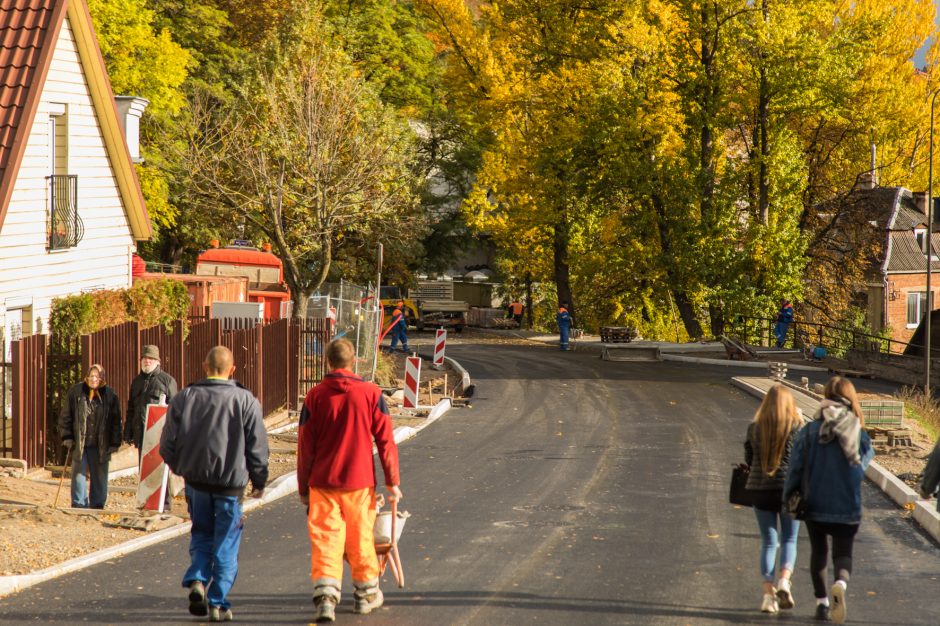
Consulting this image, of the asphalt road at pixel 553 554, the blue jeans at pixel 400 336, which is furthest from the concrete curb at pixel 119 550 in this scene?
the blue jeans at pixel 400 336

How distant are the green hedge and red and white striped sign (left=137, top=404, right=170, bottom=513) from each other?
161 inches

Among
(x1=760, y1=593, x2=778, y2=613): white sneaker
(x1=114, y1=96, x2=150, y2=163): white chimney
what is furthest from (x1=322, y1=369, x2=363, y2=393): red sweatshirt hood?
(x1=114, y1=96, x2=150, y2=163): white chimney

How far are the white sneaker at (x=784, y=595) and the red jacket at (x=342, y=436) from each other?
2838 millimetres

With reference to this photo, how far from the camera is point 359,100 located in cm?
3688

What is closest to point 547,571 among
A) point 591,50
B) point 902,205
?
point 591,50

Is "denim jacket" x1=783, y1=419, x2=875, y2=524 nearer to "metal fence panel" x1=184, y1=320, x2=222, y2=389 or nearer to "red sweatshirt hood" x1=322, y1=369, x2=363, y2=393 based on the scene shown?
"red sweatshirt hood" x1=322, y1=369, x2=363, y2=393

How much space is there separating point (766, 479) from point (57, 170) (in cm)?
1551

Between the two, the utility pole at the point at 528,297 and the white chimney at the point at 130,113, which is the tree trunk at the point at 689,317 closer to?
the utility pole at the point at 528,297

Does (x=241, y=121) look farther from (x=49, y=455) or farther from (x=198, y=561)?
(x=198, y=561)

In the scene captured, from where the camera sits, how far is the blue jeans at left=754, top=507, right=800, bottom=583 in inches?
325

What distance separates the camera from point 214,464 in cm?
771

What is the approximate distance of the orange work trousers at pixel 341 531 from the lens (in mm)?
7656

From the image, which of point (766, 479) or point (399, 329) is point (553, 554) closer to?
point (766, 479)

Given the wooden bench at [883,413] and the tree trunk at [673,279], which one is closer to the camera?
the wooden bench at [883,413]
